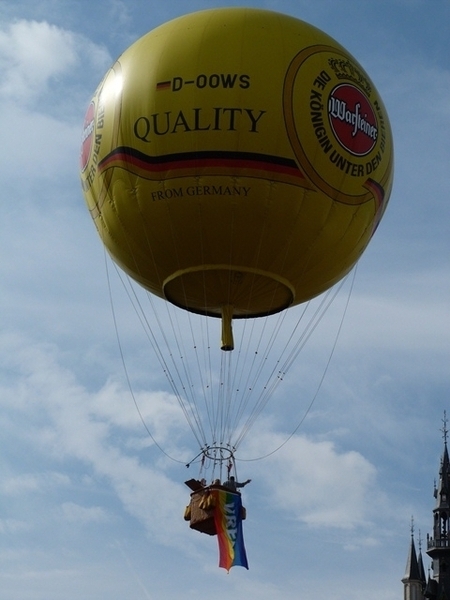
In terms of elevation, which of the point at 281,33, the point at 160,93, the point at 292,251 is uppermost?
the point at 281,33

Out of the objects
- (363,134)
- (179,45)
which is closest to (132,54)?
(179,45)

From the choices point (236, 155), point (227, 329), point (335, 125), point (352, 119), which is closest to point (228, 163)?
point (236, 155)

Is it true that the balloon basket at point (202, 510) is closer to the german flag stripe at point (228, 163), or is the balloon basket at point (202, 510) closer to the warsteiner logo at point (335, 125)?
the german flag stripe at point (228, 163)

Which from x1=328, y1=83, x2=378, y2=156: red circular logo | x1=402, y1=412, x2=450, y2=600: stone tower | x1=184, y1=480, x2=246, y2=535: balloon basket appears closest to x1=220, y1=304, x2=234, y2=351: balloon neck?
x1=184, y1=480, x2=246, y2=535: balloon basket

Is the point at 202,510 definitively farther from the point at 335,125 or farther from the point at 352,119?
the point at 352,119

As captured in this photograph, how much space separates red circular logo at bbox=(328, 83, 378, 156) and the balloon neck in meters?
5.39

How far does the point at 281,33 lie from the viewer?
33344 millimetres

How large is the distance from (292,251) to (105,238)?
17.5ft

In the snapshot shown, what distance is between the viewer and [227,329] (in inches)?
1371

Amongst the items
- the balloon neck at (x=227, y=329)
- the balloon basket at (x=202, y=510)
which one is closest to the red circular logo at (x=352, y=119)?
the balloon neck at (x=227, y=329)

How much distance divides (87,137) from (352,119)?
7028mm

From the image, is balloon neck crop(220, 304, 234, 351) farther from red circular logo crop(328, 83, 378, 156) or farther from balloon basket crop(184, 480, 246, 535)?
red circular logo crop(328, 83, 378, 156)

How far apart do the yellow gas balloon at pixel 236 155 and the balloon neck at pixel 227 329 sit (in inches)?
1.6

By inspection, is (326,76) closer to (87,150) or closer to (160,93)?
(160,93)
